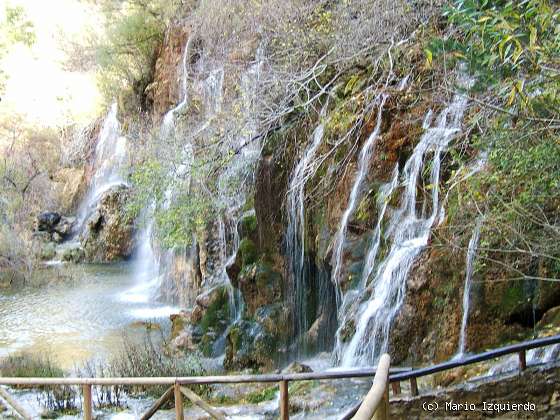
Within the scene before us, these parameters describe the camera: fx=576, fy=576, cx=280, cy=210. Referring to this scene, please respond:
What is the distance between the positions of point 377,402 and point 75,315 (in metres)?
13.6

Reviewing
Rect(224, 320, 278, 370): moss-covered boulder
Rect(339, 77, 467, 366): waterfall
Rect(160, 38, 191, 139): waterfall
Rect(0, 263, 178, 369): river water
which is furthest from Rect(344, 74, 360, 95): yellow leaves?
Rect(160, 38, 191, 139): waterfall

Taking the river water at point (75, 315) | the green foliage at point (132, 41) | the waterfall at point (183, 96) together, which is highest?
the green foliage at point (132, 41)

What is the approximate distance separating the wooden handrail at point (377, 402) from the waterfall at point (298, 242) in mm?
7854

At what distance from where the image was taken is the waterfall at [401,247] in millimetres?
7859

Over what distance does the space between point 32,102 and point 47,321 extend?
18.9m

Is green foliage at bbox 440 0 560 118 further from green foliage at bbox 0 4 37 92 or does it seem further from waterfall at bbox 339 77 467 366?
green foliage at bbox 0 4 37 92

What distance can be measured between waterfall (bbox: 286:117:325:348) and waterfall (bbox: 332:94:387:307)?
0.94 meters

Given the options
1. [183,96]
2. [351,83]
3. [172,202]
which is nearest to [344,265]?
[351,83]

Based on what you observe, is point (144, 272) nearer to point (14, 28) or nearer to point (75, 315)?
point (75, 315)

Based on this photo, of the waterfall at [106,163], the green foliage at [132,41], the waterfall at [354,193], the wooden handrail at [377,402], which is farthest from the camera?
the waterfall at [106,163]

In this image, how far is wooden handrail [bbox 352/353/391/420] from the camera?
196 centimetres

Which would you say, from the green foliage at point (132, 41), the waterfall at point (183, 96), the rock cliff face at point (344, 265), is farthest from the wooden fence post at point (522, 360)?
the green foliage at point (132, 41)

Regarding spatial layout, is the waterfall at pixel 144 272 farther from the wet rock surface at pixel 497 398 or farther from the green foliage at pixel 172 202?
the wet rock surface at pixel 497 398

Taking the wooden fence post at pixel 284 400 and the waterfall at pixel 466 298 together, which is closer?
the wooden fence post at pixel 284 400
